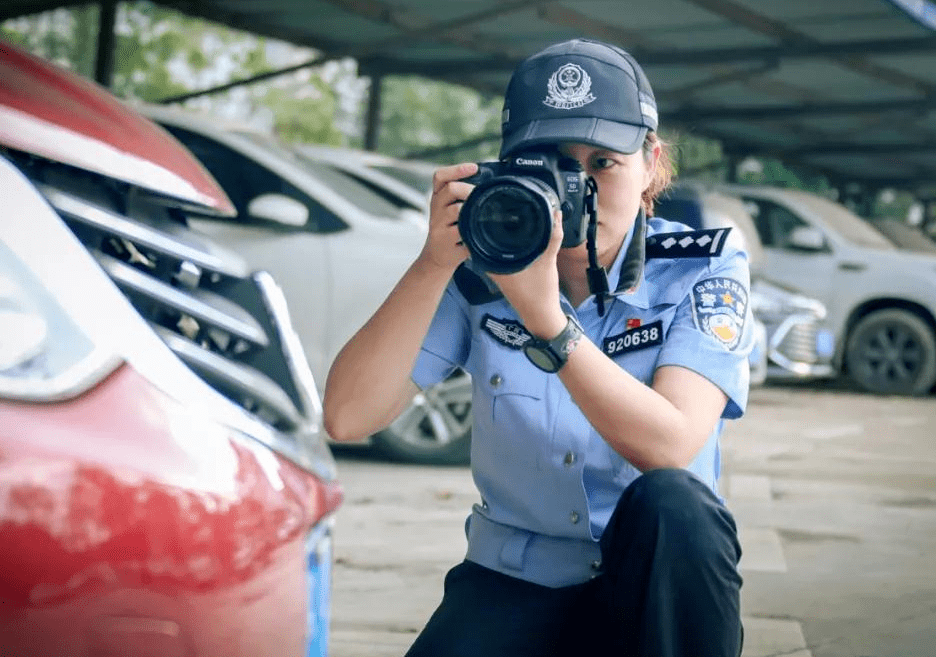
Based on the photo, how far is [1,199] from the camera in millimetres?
1913

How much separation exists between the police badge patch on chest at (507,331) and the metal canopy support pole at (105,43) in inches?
428

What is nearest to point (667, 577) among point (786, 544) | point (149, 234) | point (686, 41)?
point (149, 234)

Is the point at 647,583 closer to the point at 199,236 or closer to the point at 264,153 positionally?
the point at 199,236

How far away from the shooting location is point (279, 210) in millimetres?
6645

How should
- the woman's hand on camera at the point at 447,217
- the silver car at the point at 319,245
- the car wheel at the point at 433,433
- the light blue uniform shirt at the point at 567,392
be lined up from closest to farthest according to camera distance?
the woman's hand on camera at the point at 447,217
the light blue uniform shirt at the point at 567,392
the silver car at the point at 319,245
the car wheel at the point at 433,433

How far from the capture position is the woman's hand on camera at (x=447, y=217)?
7.34 ft

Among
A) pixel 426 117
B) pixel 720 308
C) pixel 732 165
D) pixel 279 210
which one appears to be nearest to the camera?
pixel 720 308

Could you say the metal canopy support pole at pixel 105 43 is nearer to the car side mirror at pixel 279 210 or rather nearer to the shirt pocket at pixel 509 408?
the car side mirror at pixel 279 210

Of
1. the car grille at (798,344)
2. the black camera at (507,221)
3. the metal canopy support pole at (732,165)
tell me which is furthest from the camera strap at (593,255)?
the metal canopy support pole at (732,165)

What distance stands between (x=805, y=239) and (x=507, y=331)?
10.7 m

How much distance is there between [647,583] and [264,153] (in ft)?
16.6

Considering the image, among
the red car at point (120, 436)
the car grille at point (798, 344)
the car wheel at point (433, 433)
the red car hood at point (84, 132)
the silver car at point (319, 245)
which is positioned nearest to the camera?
the red car at point (120, 436)

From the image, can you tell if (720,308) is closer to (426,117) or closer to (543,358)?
(543,358)

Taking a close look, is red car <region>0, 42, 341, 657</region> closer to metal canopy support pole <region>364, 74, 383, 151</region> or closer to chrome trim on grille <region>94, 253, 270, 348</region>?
chrome trim on grille <region>94, 253, 270, 348</region>
